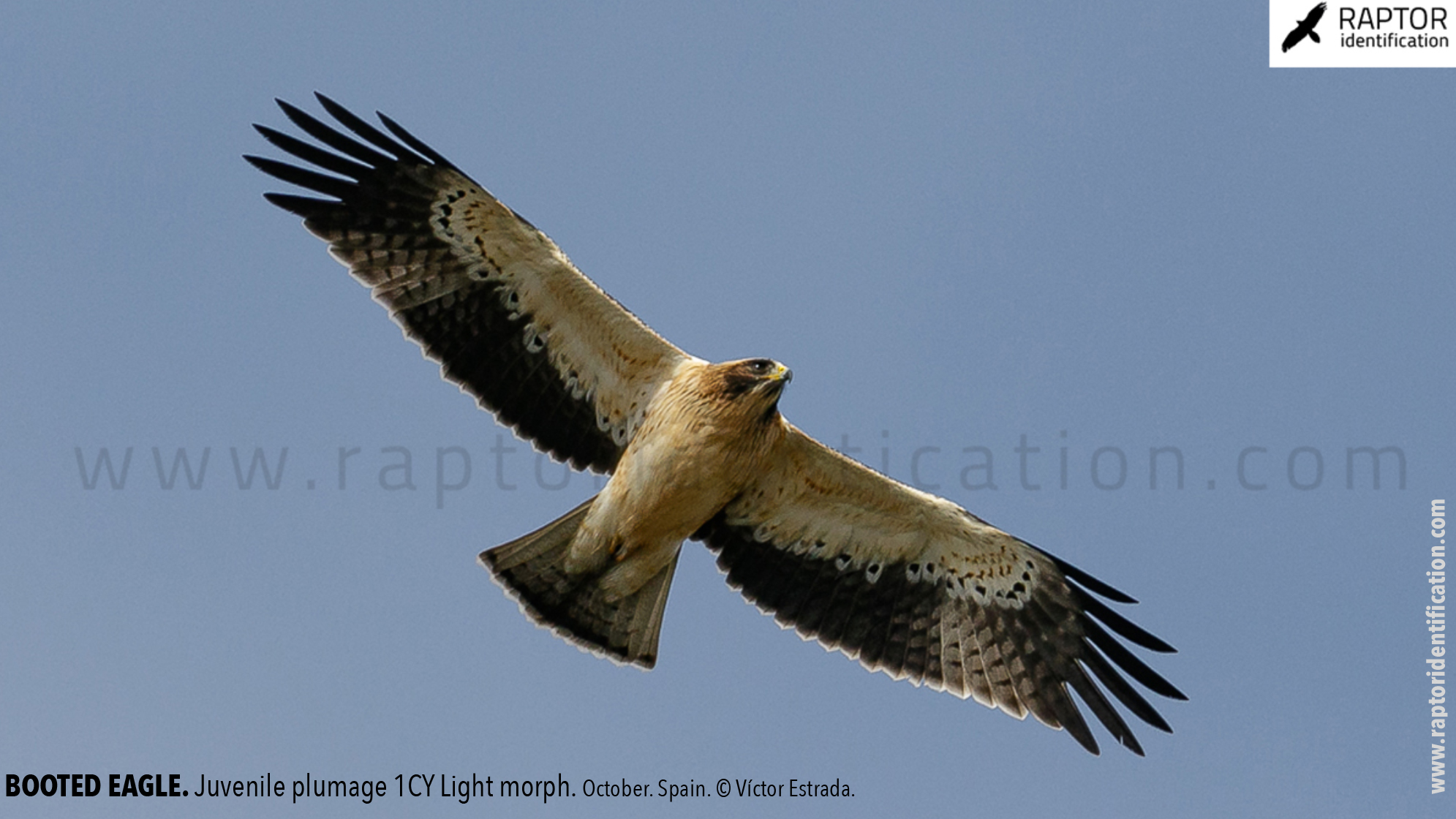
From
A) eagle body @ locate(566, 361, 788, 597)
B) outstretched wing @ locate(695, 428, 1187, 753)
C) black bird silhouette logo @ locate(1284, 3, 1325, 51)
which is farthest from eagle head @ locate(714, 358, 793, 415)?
black bird silhouette logo @ locate(1284, 3, 1325, 51)

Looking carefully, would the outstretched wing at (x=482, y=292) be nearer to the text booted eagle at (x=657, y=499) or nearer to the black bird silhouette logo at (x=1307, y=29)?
the text booted eagle at (x=657, y=499)

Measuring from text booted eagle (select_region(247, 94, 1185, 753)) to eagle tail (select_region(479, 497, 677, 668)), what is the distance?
14 mm

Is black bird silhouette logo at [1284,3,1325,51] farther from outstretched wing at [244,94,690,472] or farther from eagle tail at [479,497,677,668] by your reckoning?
eagle tail at [479,497,677,668]

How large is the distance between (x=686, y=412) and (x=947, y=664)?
2817mm

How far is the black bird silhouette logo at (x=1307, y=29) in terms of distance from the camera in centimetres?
1269

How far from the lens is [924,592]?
36.7ft

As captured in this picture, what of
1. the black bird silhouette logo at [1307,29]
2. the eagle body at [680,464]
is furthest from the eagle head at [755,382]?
the black bird silhouette logo at [1307,29]

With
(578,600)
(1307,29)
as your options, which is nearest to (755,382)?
(578,600)

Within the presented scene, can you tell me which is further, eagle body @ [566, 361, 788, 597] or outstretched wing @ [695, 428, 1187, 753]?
outstretched wing @ [695, 428, 1187, 753]

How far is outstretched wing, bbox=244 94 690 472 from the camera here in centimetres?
1056

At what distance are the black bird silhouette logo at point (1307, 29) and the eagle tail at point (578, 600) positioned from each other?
704cm

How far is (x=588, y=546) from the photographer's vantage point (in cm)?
1064

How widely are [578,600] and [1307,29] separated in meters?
8.01

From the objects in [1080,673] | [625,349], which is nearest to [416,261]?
[625,349]
